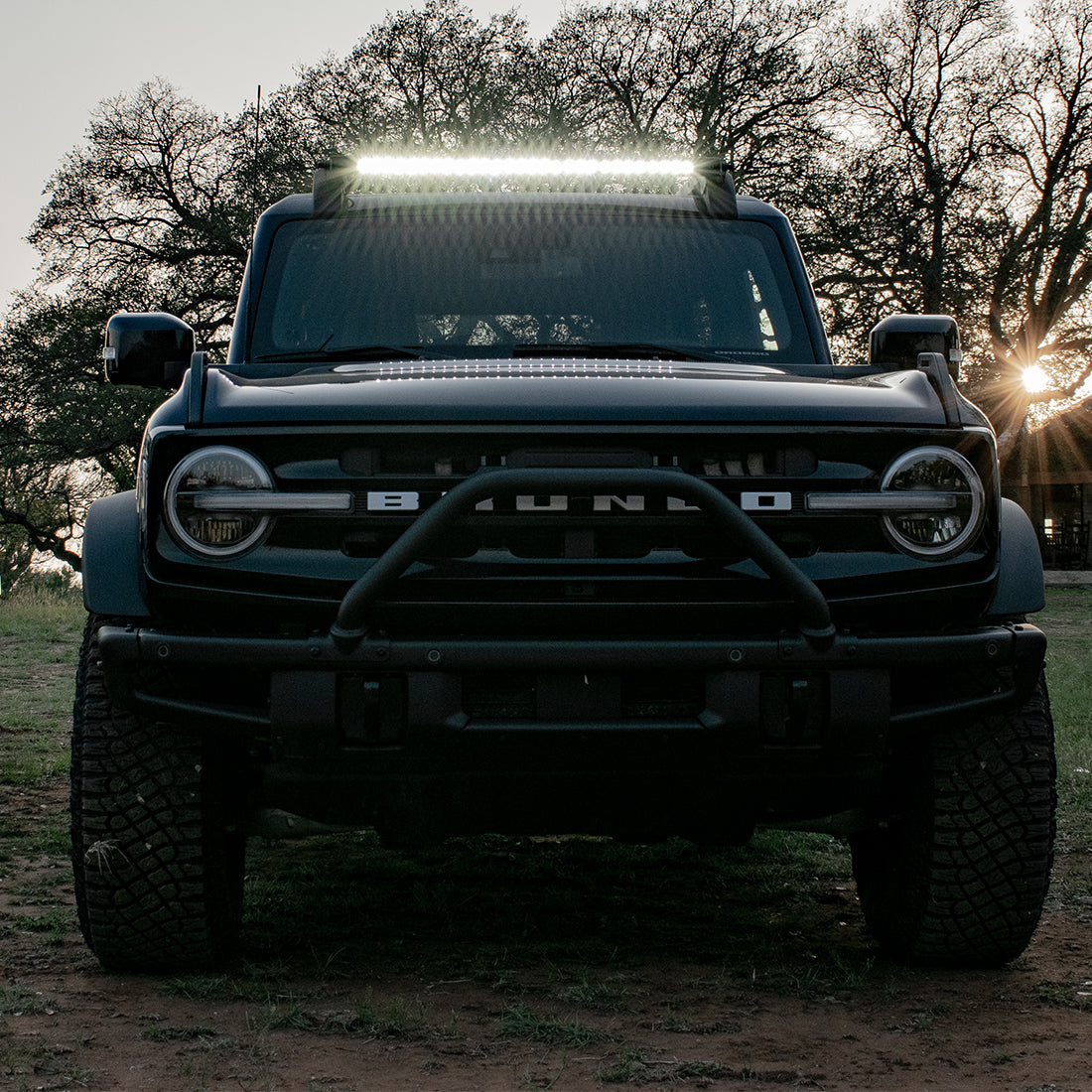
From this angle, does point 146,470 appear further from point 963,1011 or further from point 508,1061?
point 963,1011

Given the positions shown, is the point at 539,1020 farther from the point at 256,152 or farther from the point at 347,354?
the point at 256,152

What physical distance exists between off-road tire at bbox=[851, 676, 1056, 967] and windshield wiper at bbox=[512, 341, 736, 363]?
1.28 metres

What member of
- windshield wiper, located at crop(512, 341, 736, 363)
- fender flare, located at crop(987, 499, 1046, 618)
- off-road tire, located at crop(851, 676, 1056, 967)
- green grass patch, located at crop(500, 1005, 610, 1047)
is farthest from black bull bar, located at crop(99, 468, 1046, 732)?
windshield wiper, located at crop(512, 341, 736, 363)

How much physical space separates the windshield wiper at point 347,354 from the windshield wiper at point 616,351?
1.03ft

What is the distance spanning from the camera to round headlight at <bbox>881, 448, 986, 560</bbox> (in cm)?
314

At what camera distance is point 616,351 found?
4145 mm

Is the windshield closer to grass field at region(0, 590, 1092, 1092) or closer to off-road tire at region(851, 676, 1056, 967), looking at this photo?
off-road tire at region(851, 676, 1056, 967)

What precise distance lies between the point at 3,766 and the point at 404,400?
15.1ft

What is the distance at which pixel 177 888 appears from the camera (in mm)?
3418

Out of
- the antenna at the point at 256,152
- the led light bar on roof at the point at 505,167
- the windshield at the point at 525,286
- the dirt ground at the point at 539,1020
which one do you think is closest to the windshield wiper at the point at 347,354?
the windshield at the point at 525,286

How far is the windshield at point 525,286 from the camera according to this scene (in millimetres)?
4277

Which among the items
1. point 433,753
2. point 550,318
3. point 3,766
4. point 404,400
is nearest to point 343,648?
point 433,753

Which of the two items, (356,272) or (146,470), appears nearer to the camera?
(146,470)

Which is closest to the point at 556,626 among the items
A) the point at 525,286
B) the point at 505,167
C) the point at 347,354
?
the point at 347,354
